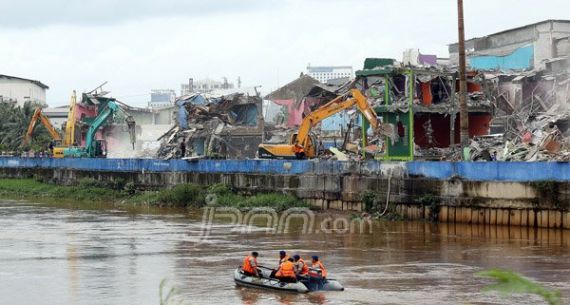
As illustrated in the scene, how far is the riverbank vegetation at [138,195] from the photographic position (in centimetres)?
4994

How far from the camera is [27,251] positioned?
35406 millimetres

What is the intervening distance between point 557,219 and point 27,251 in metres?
22.0

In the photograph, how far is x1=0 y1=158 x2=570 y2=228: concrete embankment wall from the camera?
36.8 meters

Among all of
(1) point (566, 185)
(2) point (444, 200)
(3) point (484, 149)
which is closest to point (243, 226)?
(2) point (444, 200)

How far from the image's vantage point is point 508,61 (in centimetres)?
6831

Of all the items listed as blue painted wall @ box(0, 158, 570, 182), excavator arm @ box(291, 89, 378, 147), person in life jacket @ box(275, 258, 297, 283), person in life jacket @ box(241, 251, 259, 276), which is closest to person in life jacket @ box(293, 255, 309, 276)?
person in life jacket @ box(275, 258, 297, 283)

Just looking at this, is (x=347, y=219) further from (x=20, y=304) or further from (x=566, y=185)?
(x=20, y=304)

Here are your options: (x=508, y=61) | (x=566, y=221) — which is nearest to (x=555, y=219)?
(x=566, y=221)

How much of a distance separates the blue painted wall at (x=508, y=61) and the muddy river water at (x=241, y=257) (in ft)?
93.0

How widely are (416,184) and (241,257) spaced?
42.5 feet

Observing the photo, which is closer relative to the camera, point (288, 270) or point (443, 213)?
point (288, 270)

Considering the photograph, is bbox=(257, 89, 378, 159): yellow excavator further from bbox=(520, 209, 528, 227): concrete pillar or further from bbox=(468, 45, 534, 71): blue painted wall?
bbox=(468, 45, 534, 71): blue painted wall

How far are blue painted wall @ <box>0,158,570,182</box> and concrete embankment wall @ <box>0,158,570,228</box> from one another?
0.14ft

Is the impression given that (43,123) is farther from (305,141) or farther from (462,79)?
(462,79)
